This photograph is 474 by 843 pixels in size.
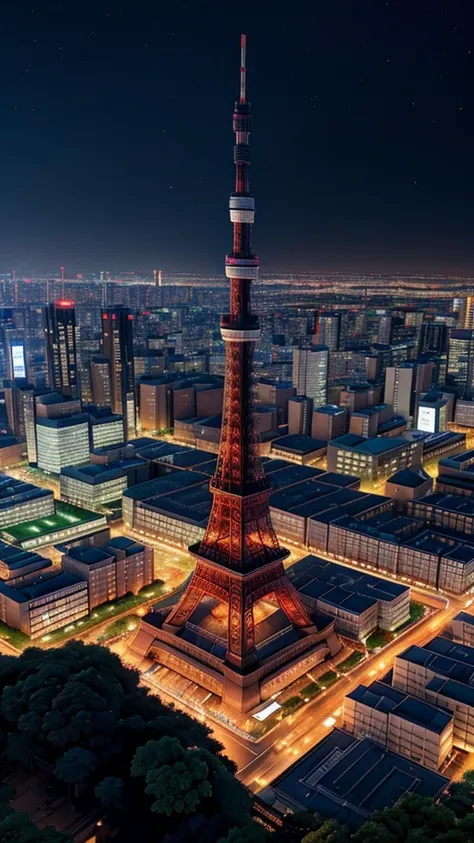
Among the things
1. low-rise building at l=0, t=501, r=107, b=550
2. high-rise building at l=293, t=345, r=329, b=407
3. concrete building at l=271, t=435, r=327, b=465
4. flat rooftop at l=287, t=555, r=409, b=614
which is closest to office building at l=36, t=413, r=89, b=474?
low-rise building at l=0, t=501, r=107, b=550

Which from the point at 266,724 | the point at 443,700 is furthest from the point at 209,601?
the point at 443,700

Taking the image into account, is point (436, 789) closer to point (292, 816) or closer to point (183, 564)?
point (292, 816)

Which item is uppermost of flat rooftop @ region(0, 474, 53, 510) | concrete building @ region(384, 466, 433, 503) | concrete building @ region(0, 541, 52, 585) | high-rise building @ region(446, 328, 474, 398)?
high-rise building @ region(446, 328, 474, 398)

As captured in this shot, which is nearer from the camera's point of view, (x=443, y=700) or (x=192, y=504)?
(x=443, y=700)

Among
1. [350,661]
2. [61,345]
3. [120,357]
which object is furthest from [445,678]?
[61,345]

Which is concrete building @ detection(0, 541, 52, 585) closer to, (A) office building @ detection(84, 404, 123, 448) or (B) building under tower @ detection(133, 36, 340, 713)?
(B) building under tower @ detection(133, 36, 340, 713)

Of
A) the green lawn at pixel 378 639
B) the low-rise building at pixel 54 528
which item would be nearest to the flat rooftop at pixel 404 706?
the green lawn at pixel 378 639

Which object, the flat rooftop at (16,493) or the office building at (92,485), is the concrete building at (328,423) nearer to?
the office building at (92,485)
